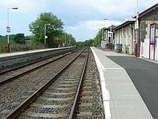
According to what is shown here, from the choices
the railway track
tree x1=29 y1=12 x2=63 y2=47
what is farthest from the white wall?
tree x1=29 y1=12 x2=63 y2=47

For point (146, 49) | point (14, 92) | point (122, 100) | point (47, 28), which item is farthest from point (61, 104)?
point (47, 28)

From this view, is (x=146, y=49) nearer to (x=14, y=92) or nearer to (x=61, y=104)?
(x=14, y=92)

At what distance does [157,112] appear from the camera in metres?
7.58

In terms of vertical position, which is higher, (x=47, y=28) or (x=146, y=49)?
(x=47, y=28)

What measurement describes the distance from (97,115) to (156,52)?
18.5 m

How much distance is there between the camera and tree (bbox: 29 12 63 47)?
108 meters

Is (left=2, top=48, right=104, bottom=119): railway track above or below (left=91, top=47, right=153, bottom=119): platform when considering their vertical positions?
below

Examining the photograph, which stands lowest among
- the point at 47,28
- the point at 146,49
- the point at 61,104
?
the point at 61,104

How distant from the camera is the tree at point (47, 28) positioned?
108 meters

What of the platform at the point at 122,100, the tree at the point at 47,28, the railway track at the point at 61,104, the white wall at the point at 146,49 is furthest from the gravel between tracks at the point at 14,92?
the tree at the point at 47,28

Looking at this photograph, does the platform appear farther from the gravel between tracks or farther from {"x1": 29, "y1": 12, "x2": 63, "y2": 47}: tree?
{"x1": 29, "y1": 12, "x2": 63, "y2": 47}: tree

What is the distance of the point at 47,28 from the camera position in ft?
367

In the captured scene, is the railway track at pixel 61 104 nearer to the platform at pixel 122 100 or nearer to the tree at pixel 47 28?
the platform at pixel 122 100

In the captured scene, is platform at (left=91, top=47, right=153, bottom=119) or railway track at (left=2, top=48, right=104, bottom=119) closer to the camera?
platform at (left=91, top=47, right=153, bottom=119)
